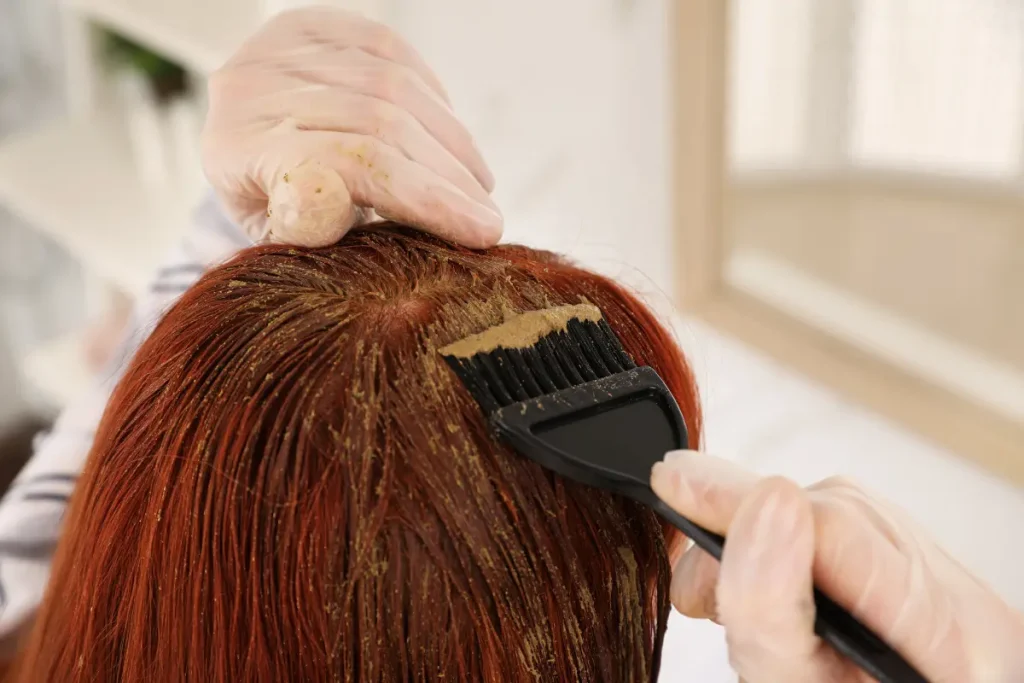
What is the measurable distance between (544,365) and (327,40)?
1.11 ft

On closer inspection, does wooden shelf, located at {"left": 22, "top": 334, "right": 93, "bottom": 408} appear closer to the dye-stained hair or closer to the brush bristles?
the dye-stained hair

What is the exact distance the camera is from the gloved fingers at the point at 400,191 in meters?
0.55

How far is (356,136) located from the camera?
592 mm

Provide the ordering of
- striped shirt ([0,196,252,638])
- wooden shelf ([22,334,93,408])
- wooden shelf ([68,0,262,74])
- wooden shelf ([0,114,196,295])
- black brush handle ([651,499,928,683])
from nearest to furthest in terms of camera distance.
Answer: black brush handle ([651,499,928,683])
striped shirt ([0,196,252,638])
wooden shelf ([68,0,262,74])
wooden shelf ([0,114,196,295])
wooden shelf ([22,334,93,408])

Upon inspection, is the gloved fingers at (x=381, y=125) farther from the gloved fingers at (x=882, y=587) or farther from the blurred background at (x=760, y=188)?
the gloved fingers at (x=882, y=587)

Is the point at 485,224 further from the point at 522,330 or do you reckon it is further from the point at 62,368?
the point at 62,368

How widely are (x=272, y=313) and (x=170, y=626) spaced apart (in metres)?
0.16

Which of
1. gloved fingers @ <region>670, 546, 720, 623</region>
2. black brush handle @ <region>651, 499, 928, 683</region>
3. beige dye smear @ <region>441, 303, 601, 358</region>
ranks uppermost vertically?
beige dye smear @ <region>441, 303, 601, 358</region>

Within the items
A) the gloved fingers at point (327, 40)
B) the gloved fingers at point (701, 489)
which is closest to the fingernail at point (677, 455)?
the gloved fingers at point (701, 489)

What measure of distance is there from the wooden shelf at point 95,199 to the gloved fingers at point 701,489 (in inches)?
39.9

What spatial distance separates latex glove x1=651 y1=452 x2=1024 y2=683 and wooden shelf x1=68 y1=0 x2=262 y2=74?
2.94 ft

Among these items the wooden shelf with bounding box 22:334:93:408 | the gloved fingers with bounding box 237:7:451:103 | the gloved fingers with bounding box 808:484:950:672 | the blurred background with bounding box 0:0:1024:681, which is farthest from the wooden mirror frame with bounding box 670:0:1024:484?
the wooden shelf with bounding box 22:334:93:408

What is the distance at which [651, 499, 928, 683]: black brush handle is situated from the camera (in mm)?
375

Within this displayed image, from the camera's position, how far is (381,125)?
604mm
